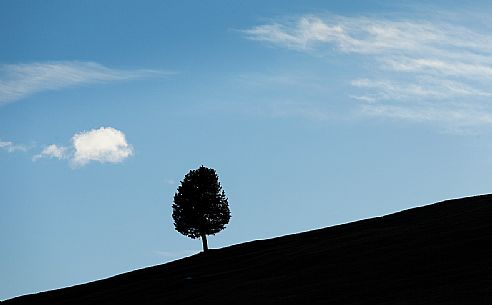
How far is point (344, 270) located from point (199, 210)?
4346 centimetres

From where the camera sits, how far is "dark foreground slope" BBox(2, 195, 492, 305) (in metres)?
50.7

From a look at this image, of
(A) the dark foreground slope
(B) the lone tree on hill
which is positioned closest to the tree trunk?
(B) the lone tree on hill

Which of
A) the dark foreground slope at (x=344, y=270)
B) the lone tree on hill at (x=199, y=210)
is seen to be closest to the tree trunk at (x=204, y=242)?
the lone tree on hill at (x=199, y=210)

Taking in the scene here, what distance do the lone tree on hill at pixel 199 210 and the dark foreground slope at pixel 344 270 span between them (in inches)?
304

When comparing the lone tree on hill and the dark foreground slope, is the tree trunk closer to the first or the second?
the lone tree on hill

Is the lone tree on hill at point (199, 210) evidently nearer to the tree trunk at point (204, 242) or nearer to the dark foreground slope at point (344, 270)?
the tree trunk at point (204, 242)

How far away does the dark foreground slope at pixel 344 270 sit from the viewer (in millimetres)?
50688

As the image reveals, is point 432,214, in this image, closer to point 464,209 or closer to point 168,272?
point 464,209

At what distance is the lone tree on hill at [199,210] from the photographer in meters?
103

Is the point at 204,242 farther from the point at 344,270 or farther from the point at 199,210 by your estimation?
the point at 344,270

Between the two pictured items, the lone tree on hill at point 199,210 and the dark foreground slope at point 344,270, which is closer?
the dark foreground slope at point 344,270

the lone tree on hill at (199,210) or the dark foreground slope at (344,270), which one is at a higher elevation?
the lone tree on hill at (199,210)

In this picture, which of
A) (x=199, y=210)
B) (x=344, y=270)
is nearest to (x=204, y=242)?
(x=199, y=210)

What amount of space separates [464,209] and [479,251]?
2869cm
